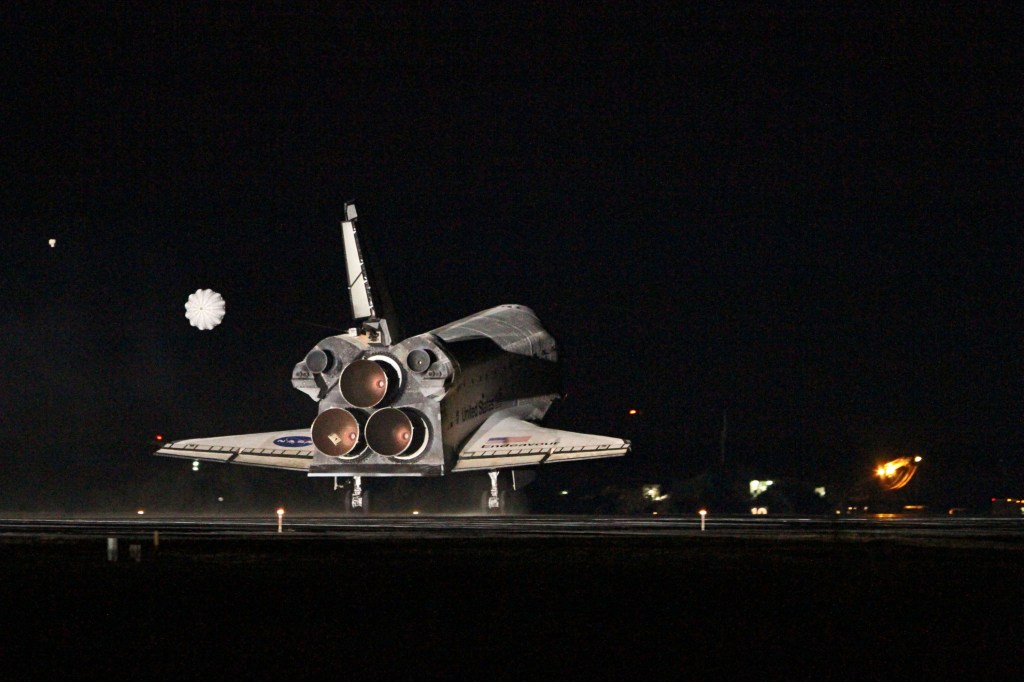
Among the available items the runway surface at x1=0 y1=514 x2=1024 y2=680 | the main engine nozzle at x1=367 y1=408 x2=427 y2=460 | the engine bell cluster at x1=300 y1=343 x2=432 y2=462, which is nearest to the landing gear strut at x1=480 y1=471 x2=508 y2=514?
the engine bell cluster at x1=300 y1=343 x2=432 y2=462

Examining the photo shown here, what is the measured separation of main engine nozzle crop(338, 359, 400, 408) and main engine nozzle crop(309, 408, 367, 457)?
55 centimetres

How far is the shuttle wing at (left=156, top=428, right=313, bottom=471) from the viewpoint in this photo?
45.0 metres

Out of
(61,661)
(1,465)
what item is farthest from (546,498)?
(61,661)

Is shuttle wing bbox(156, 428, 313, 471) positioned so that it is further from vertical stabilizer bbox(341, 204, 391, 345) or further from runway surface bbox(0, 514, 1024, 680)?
runway surface bbox(0, 514, 1024, 680)

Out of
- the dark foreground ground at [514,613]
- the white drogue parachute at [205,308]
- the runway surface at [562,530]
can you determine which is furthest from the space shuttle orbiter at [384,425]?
the dark foreground ground at [514,613]

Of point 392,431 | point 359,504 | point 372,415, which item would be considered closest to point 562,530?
point 392,431

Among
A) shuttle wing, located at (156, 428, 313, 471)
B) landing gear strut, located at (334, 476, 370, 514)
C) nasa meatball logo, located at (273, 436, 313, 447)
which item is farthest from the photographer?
shuttle wing, located at (156, 428, 313, 471)

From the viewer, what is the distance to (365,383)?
139 ft

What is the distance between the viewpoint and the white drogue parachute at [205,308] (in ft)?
137

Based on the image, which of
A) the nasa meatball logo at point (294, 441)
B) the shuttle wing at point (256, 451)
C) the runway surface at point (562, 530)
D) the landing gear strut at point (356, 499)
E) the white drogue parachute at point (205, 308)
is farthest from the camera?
the shuttle wing at point (256, 451)

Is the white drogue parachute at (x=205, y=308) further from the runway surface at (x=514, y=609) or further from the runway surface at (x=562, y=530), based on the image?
the runway surface at (x=514, y=609)

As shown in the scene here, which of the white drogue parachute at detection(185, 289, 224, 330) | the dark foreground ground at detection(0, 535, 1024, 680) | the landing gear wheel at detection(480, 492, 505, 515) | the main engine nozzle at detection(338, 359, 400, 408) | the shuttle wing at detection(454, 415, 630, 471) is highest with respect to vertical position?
the white drogue parachute at detection(185, 289, 224, 330)

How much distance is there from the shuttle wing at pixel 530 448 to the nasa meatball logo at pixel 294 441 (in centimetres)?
526

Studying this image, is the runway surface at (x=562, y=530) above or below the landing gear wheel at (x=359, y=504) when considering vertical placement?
below
